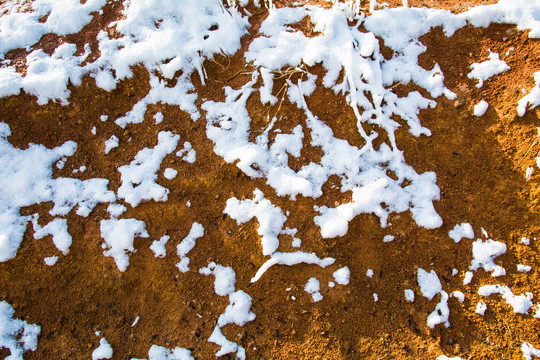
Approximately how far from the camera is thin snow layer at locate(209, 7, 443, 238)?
2.83 metres

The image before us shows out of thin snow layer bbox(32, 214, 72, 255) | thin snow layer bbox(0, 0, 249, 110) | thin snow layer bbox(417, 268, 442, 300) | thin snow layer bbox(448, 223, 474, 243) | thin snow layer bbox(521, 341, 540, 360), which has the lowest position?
thin snow layer bbox(521, 341, 540, 360)

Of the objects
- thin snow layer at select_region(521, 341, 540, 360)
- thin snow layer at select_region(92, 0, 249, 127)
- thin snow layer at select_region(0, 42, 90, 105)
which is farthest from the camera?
thin snow layer at select_region(92, 0, 249, 127)

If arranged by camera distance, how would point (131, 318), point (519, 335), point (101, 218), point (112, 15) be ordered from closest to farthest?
point (519, 335) < point (131, 318) < point (101, 218) < point (112, 15)

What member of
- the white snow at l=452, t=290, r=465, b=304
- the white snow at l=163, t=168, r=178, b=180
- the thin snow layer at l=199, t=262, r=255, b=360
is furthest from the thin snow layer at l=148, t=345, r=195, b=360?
the white snow at l=452, t=290, r=465, b=304

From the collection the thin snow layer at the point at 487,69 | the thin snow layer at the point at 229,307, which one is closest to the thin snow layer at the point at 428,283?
the thin snow layer at the point at 229,307

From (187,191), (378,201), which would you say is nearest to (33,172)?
(187,191)

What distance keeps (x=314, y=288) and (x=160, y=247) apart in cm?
158

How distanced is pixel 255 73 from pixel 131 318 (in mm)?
2896

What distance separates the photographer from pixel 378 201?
2.81 m

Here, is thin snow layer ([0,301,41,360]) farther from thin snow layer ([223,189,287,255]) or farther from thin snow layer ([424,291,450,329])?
thin snow layer ([424,291,450,329])

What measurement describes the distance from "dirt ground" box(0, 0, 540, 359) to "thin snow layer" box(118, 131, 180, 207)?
8 centimetres

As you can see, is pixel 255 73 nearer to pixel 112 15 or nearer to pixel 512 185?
pixel 112 15

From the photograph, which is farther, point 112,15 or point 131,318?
point 112,15

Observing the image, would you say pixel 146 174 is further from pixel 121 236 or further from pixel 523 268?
pixel 523 268
